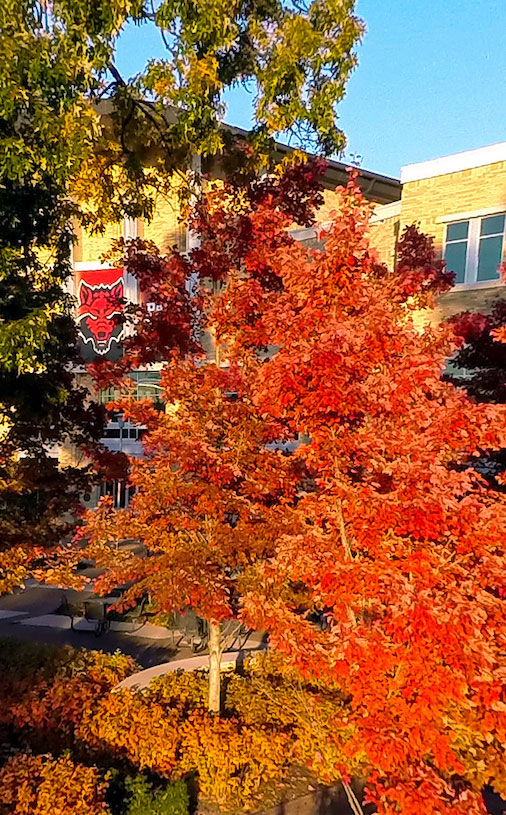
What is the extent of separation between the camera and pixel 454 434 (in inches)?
176

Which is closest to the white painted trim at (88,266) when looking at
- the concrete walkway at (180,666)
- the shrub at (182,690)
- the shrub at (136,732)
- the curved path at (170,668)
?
the concrete walkway at (180,666)

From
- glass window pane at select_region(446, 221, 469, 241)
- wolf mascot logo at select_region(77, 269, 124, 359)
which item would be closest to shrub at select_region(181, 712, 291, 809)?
glass window pane at select_region(446, 221, 469, 241)

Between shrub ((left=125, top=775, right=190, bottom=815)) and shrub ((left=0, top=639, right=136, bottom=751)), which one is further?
shrub ((left=0, top=639, right=136, bottom=751))

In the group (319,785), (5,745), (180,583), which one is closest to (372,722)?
(180,583)

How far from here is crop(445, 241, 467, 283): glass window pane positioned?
1661cm

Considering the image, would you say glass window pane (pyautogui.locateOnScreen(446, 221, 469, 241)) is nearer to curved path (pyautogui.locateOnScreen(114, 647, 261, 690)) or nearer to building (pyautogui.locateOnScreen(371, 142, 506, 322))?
building (pyautogui.locateOnScreen(371, 142, 506, 322))

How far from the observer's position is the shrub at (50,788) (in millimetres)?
5746

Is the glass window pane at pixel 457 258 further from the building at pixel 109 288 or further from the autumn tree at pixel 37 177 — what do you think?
the autumn tree at pixel 37 177

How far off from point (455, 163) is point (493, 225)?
2.19 metres

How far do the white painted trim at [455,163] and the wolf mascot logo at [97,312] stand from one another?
1367cm

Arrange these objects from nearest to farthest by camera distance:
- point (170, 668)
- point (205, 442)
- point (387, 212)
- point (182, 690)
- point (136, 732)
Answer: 1. point (205, 442)
2. point (136, 732)
3. point (182, 690)
4. point (170, 668)
5. point (387, 212)

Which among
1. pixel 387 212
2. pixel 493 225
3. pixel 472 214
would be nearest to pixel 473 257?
pixel 493 225

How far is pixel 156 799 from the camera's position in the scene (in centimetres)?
614

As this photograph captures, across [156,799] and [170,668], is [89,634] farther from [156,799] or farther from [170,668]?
[156,799]
